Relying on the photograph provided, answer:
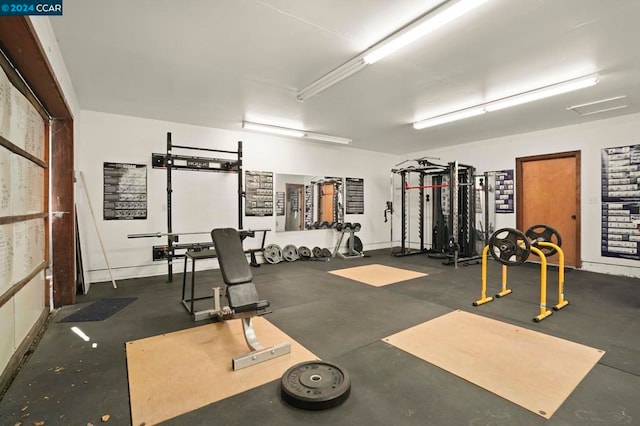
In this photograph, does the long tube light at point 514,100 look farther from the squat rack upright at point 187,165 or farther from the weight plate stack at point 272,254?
the weight plate stack at point 272,254

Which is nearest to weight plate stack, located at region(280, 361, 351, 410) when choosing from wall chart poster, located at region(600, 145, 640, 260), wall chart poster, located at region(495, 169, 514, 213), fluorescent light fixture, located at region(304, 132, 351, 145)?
fluorescent light fixture, located at region(304, 132, 351, 145)

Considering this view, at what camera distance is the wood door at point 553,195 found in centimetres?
595

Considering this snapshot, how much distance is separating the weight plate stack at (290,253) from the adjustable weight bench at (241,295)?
3.81 m

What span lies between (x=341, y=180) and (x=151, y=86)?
488cm

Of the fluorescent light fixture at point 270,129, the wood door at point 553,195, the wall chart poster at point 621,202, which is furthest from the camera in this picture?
the wood door at point 553,195

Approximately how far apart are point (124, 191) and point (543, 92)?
257 inches

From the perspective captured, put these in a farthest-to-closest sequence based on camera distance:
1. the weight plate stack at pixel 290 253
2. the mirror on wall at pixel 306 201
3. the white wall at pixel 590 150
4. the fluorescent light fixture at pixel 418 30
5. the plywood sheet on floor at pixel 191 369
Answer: the mirror on wall at pixel 306 201, the weight plate stack at pixel 290 253, the white wall at pixel 590 150, the fluorescent light fixture at pixel 418 30, the plywood sheet on floor at pixel 191 369

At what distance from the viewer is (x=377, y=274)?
214 inches

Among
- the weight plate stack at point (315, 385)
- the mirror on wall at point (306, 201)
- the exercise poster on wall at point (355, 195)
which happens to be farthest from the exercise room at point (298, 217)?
the exercise poster on wall at point (355, 195)

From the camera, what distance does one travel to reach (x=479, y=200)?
724cm

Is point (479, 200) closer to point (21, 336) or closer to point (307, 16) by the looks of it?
point (307, 16)

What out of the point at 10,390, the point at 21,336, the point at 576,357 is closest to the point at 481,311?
the point at 576,357

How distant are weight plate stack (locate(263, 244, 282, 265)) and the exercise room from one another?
5 centimetres

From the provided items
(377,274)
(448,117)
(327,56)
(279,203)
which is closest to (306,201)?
(279,203)
